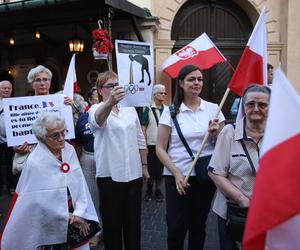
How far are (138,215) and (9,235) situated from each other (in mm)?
1258

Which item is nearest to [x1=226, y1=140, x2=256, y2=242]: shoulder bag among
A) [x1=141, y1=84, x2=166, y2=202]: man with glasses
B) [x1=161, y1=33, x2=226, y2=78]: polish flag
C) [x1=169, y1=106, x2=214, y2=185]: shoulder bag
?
[x1=169, y1=106, x2=214, y2=185]: shoulder bag

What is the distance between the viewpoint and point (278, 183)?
1.52 meters

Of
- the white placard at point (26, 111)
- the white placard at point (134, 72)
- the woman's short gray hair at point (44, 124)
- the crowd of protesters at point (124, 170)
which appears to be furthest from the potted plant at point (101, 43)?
the woman's short gray hair at point (44, 124)

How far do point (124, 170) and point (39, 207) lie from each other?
871mm

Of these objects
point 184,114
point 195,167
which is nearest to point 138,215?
point 195,167

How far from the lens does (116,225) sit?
349 centimetres

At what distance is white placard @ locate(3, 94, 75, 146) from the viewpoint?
13.3 ft

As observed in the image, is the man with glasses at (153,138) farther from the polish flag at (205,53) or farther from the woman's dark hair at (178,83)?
the woman's dark hair at (178,83)

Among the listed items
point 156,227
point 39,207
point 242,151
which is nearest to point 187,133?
point 242,151

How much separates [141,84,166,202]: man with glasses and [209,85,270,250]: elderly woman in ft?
12.3

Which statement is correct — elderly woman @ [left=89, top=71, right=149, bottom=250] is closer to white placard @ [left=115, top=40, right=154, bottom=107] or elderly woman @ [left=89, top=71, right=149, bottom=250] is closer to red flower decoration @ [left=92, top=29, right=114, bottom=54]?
white placard @ [left=115, top=40, right=154, bottom=107]

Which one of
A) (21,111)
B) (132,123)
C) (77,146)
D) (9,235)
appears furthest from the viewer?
(77,146)

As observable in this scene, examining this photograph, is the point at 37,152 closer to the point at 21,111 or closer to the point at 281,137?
the point at 21,111

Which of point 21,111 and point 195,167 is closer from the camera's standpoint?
point 195,167
